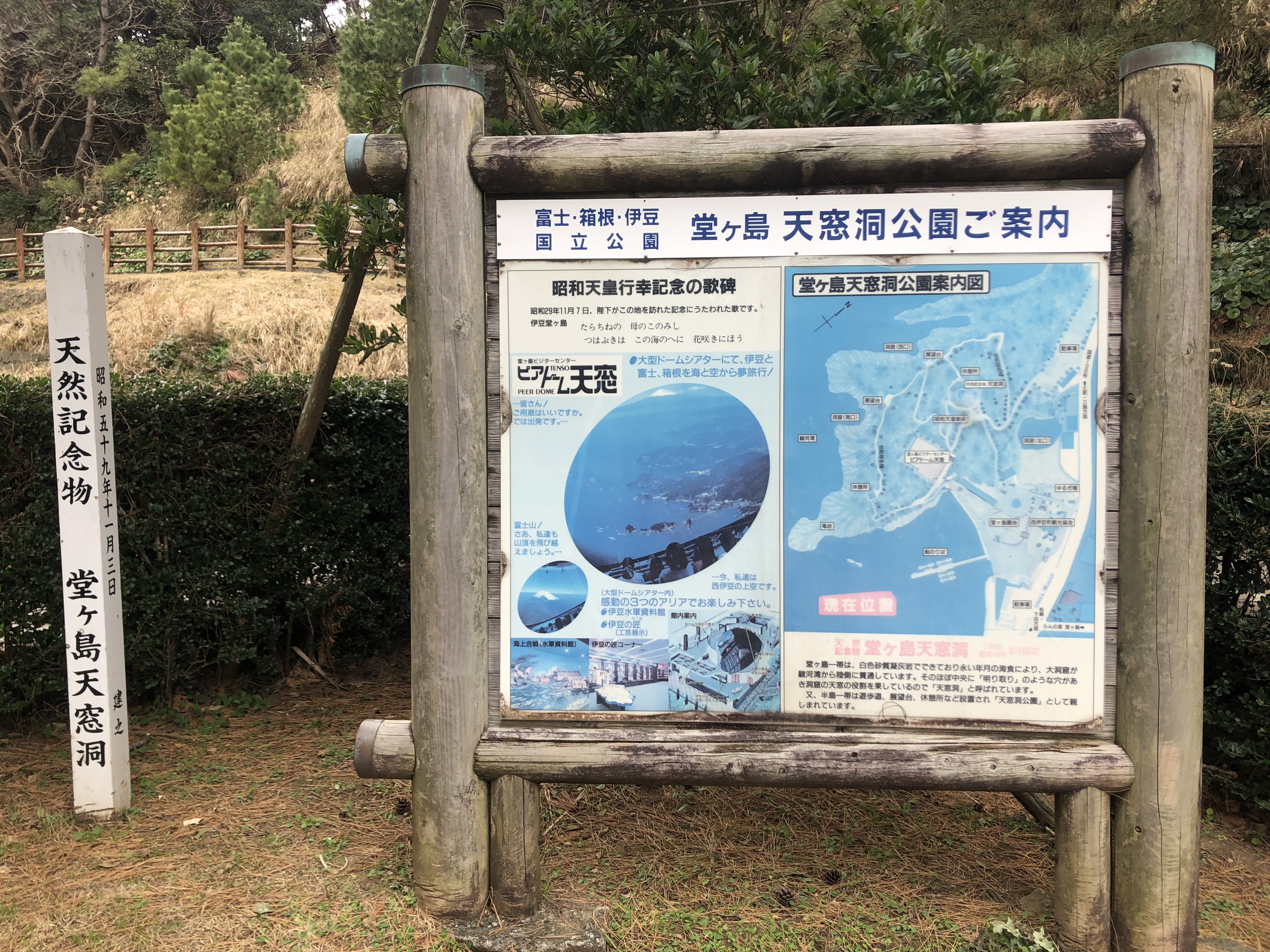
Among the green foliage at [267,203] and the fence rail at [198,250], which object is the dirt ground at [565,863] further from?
the green foliage at [267,203]

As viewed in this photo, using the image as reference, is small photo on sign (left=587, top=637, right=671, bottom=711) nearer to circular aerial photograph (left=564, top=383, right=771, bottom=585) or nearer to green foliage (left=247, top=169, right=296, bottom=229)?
circular aerial photograph (left=564, top=383, right=771, bottom=585)

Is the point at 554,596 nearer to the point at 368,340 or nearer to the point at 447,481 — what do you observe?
the point at 447,481

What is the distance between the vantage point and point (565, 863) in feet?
9.37

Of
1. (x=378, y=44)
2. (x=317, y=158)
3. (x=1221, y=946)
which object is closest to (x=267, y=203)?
(x=317, y=158)

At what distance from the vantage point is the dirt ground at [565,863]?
2484mm

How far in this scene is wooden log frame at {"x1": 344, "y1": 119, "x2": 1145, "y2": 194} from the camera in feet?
7.34

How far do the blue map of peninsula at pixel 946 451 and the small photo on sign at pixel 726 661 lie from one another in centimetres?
11

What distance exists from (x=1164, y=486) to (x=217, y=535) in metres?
3.82

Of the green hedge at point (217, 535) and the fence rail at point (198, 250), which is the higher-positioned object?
the fence rail at point (198, 250)

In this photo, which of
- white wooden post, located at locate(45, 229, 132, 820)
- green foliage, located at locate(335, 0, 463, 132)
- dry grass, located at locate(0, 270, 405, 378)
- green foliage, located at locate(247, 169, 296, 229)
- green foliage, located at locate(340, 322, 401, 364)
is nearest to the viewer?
white wooden post, located at locate(45, 229, 132, 820)

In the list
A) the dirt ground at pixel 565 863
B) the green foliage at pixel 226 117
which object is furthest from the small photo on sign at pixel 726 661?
the green foliage at pixel 226 117

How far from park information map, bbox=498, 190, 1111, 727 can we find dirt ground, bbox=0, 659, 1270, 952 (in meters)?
0.69

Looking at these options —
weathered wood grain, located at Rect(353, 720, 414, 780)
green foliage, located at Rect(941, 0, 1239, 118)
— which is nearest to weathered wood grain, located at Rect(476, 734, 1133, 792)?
weathered wood grain, located at Rect(353, 720, 414, 780)

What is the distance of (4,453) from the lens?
3674mm
